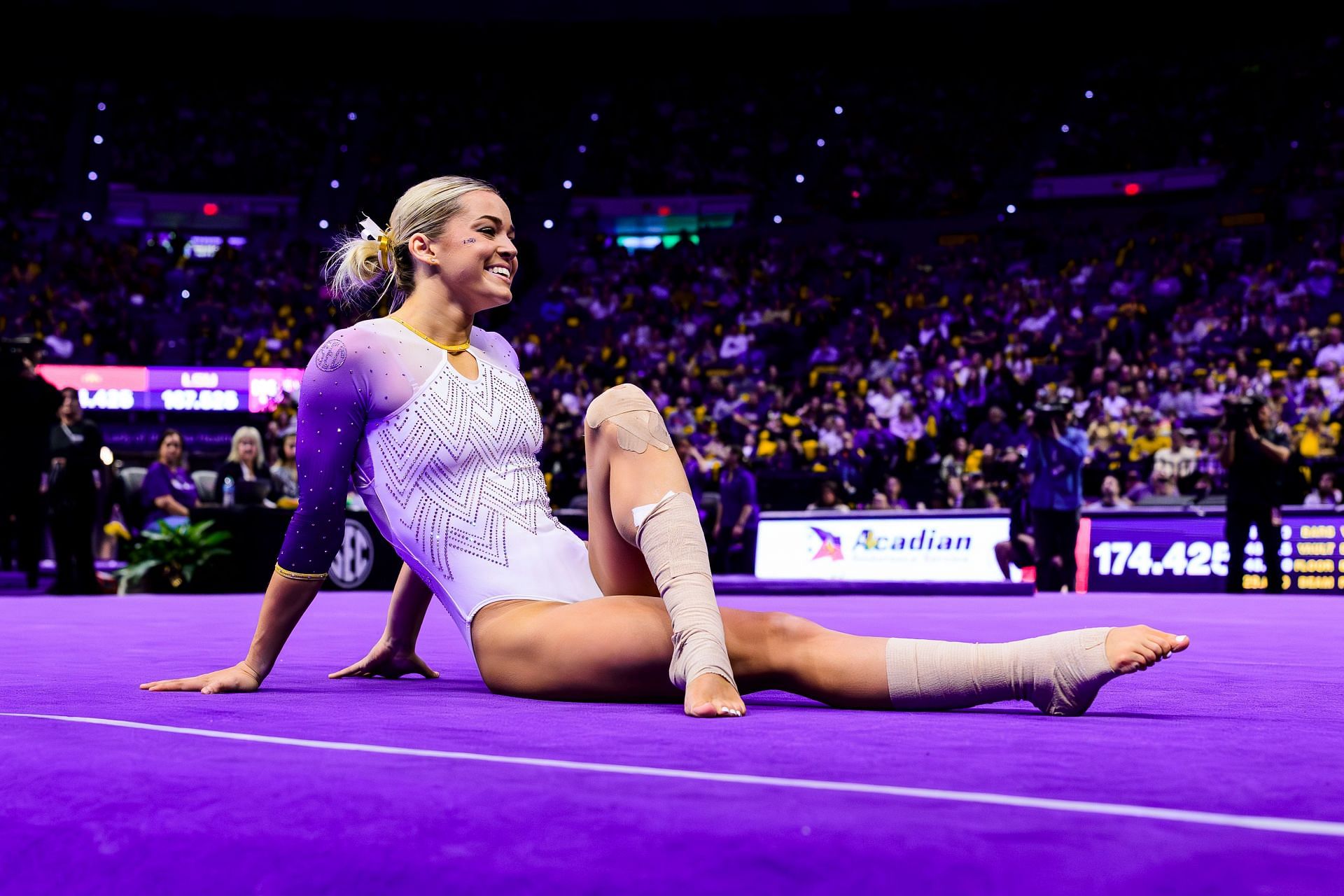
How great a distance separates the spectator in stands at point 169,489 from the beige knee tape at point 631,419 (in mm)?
8667

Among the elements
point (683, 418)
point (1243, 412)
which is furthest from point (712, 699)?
point (683, 418)

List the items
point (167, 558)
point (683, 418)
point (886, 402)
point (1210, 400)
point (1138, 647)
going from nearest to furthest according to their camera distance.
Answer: point (1138, 647) < point (167, 558) < point (1210, 400) < point (886, 402) < point (683, 418)

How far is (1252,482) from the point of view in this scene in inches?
387

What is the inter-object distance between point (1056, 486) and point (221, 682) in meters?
8.51

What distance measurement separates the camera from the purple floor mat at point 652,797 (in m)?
1.20

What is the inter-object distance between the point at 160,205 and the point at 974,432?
17439 mm

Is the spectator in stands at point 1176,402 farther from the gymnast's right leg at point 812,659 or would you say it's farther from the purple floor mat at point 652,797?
the gymnast's right leg at point 812,659

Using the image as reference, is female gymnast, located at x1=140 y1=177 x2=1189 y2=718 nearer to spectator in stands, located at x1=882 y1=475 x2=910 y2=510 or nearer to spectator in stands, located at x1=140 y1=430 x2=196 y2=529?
spectator in stands, located at x1=140 y1=430 x2=196 y2=529

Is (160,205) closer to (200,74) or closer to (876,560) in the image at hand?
(200,74)

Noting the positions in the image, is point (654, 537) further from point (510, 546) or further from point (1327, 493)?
point (1327, 493)

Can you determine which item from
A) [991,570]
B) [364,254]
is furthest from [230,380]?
[364,254]

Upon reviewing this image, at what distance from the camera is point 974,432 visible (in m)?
15.5

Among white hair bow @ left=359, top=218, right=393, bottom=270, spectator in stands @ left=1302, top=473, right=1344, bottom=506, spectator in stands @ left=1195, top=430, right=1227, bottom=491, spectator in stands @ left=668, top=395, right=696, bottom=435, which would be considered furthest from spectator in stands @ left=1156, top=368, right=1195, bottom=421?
white hair bow @ left=359, top=218, right=393, bottom=270

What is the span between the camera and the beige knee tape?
2.49 metres
